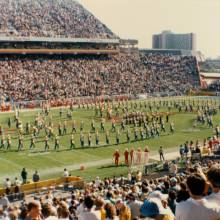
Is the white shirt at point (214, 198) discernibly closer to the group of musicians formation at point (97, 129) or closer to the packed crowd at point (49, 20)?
the group of musicians formation at point (97, 129)

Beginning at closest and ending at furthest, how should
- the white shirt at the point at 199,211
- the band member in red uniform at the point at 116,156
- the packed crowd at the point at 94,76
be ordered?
the white shirt at the point at 199,211
the band member in red uniform at the point at 116,156
the packed crowd at the point at 94,76

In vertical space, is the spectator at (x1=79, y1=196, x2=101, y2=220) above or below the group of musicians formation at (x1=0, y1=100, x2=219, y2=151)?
above

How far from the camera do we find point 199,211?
4.56 meters

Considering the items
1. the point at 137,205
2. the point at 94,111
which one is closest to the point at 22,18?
the point at 94,111

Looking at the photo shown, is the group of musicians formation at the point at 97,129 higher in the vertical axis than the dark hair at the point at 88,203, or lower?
lower

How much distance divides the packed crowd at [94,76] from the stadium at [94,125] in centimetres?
17

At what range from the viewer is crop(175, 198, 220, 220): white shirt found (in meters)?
4.56

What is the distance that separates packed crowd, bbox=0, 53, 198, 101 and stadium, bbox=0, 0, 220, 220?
166 millimetres

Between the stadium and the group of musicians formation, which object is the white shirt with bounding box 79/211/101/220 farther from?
the group of musicians formation

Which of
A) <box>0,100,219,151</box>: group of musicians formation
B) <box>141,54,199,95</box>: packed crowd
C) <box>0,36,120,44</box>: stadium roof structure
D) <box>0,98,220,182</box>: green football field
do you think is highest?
<box>0,36,120,44</box>: stadium roof structure

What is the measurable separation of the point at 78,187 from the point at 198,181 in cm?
1547

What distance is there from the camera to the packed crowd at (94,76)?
52.9 metres

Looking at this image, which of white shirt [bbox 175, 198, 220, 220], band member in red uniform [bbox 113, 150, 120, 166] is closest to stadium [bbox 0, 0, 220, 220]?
white shirt [bbox 175, 198, 220, 220]

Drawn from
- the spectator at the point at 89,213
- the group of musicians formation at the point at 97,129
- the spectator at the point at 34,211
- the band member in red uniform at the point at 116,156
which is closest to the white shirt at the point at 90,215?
the spectator at the point at 89,213
